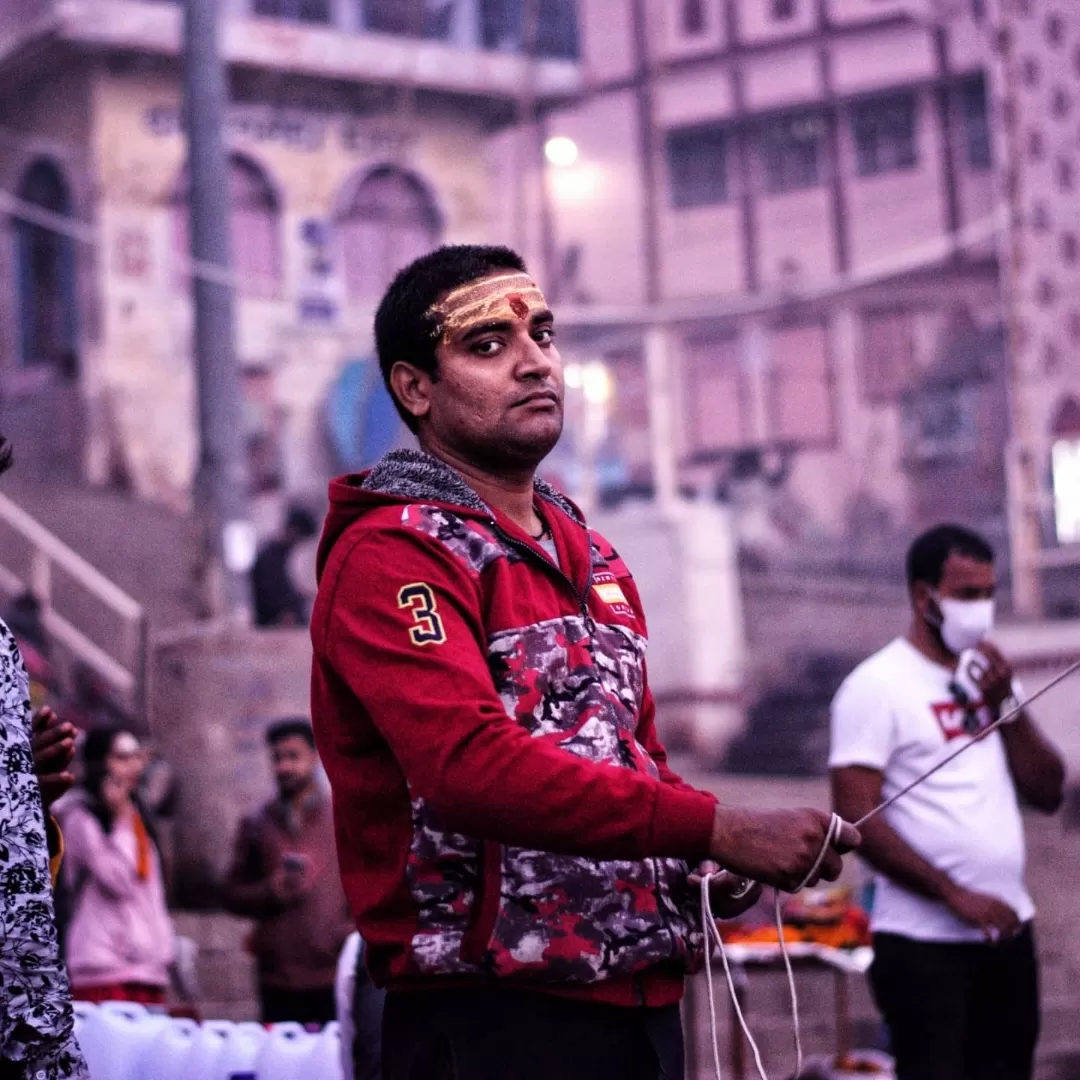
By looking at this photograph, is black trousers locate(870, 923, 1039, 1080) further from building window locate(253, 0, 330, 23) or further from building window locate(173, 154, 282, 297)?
building window locate(253, 0, 330, 23)

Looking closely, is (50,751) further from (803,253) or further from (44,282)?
(44,282)

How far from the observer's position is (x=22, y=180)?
37.7 feet

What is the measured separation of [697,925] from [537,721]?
1.29 feet

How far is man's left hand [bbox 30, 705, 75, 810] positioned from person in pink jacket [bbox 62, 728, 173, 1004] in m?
3.37

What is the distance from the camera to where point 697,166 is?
1124 cm

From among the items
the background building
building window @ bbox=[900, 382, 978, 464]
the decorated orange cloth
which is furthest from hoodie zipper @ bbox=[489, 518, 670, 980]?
building window @ bbox=[900, 382, 978, 464]

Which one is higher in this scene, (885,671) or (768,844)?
(768,844)

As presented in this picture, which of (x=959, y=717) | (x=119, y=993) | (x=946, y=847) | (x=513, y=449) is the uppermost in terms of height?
(x=513, y=449)

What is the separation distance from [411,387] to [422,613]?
1.47 ft

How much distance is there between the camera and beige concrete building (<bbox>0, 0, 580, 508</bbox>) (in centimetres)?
1124

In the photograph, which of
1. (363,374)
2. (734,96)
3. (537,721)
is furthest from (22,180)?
(537,721)

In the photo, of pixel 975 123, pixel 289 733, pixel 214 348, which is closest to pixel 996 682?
pixel 289 733

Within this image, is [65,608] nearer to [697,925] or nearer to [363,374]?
[363,374]

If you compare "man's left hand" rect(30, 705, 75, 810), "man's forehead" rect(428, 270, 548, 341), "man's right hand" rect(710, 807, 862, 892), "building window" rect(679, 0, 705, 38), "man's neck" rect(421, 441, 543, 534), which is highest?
"building window" rect(679, 0, 705, 38)
